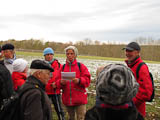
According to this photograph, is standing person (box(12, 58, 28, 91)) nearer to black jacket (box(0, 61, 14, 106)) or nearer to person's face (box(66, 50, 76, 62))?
black jacket (box(0, 61, 14, 106))

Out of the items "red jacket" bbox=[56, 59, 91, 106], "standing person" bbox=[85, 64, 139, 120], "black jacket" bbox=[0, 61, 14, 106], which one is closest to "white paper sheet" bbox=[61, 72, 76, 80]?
"red jacket" bbox=[56, 59, 91, 106]

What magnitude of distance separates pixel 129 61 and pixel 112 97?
78.2 inches

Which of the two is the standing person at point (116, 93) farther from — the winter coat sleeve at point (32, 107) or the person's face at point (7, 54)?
the person's face at point (7, 54)

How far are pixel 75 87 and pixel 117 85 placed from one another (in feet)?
8.86

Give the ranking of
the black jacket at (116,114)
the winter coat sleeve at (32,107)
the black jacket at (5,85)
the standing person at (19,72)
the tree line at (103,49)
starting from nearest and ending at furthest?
the black jacket at (116,114)
the winter coat sleeve at (32,107)
the black jacket at (5,85)
the standing person at (19,72)
the tree line at (103,49)

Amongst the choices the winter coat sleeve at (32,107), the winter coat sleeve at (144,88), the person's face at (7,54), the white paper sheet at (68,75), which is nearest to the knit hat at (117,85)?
the winter coat sleeve at (32,107)

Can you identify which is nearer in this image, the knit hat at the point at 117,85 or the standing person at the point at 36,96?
the knit hat at the point at 117,85

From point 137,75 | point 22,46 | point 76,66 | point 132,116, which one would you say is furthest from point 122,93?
point 22,46

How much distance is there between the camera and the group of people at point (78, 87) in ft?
4.68

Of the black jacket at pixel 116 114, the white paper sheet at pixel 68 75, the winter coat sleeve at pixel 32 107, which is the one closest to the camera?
the black jacket at pixel 116 114

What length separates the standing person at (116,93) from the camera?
4.56ft

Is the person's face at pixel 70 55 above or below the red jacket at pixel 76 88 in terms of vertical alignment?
above

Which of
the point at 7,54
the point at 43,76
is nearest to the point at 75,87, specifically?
the point at 43,76

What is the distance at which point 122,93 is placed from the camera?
1394mm
